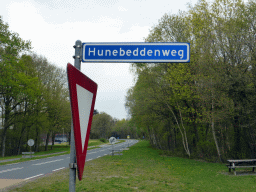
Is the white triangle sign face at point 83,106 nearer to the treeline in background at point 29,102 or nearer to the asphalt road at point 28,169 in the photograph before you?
the asphalt road at point 28,169

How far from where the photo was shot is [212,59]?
49.7ft

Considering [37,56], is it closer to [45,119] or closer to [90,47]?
[45,119]

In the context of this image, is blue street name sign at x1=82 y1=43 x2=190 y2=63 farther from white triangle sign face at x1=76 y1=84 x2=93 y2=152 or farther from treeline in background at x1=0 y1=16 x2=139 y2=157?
treeline in background at x1=0 y1=16 x2=139 y2=157

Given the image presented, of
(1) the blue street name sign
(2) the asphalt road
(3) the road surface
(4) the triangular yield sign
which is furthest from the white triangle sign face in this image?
(2) the asphalt road

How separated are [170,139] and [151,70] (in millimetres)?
13539

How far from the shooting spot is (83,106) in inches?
74.0

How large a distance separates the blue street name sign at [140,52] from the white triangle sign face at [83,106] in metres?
0.90

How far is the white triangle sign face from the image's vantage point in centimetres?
179

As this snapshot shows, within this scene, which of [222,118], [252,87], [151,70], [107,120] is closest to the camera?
[252,87]

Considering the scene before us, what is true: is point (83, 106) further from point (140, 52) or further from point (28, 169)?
point (28, 169)

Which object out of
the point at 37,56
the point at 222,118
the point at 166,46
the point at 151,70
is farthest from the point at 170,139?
the point at 166,46

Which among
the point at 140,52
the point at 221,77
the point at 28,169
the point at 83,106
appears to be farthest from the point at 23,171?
the point at 83,106

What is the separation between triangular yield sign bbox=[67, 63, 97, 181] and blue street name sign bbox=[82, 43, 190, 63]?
2.66 ft

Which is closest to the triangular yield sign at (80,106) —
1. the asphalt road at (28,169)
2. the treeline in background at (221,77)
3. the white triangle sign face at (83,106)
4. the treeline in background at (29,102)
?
the white triangle sign face at (83,106)
